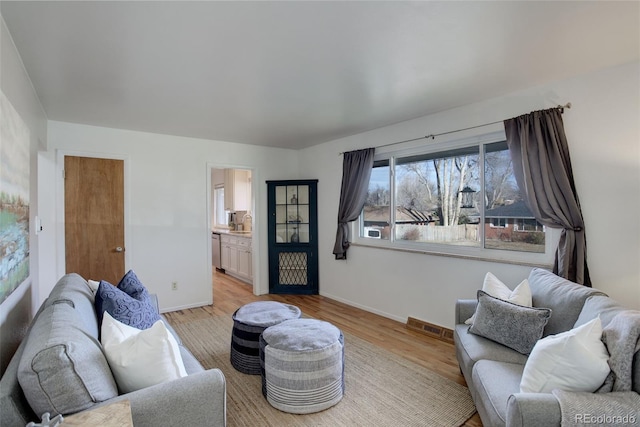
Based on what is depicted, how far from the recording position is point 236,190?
289 inches

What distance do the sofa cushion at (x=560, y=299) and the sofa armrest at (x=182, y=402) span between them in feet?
6.59

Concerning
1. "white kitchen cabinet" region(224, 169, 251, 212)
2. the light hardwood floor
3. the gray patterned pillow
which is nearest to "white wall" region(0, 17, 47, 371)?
the light hardwood floor

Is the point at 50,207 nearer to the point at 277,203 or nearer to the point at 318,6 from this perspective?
the point at 277,203

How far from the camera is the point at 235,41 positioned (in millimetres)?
1964

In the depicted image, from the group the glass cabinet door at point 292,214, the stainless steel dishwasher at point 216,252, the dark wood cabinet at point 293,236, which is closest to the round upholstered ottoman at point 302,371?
the dark wood cabinet at point 293,236

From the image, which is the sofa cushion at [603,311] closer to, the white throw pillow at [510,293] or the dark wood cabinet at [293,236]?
the white throw pillow at [510,293]

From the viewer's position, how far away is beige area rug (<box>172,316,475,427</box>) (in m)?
2.12

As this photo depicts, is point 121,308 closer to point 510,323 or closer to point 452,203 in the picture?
point 510,323

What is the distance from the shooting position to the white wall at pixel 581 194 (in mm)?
2359

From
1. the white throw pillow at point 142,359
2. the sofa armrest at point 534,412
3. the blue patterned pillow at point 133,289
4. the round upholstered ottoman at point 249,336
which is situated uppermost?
the blue patterned pillow at point 133,289

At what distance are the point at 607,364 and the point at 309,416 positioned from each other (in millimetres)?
1672

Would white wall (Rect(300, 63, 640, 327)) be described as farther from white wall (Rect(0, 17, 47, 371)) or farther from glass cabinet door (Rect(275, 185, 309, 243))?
white wall (Rect(0, 17, 47, 371))

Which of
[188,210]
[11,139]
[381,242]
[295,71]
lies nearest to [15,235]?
[11,139]

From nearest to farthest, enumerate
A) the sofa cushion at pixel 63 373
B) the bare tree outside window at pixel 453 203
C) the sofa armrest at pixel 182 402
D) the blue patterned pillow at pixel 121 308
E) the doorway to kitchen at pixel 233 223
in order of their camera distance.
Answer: the sofa cushion at pixel 63 373, the sofa armrest at pixel 182 402, the blue patterned pillow at pixel 121 308, the bare tree outside window at pixel 453 203, the doorway to kitchen at pixel 233 223
